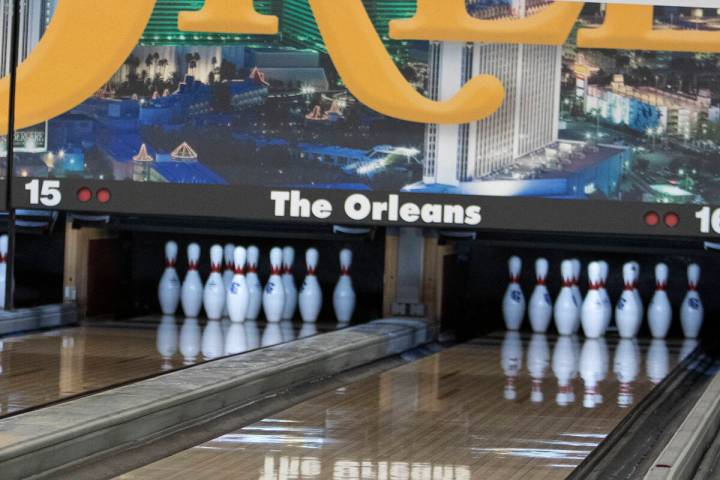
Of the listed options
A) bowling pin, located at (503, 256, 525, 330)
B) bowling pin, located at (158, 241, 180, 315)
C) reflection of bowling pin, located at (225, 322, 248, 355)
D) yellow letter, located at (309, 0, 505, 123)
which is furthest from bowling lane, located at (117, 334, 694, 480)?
bowling pin, located at (158, 241, 180, 315)

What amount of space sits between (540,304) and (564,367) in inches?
48.5

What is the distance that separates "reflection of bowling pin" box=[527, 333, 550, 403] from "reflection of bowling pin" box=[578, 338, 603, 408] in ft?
0.48

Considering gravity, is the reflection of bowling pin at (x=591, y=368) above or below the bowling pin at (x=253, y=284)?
below

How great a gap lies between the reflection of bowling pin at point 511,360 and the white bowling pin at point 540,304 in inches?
4.5

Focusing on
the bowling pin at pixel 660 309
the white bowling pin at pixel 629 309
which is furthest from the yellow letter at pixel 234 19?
the bowling pin at pixel 660 309

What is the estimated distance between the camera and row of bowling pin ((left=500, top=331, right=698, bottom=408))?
181 inches

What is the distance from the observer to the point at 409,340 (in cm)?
581

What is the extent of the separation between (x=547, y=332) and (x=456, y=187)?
1.38 meters

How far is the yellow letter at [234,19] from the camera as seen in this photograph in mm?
5602

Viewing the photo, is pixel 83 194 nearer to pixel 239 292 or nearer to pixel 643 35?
pixel 239 292

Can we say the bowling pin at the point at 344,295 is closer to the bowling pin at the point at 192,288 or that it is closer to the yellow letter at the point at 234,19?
the bowling pin at the point at 192,288

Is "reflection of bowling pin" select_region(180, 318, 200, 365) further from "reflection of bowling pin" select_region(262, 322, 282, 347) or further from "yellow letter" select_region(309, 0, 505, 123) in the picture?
"yellow letter" select_region(309, 0, 505, 123)

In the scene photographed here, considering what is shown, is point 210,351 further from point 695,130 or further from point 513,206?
point 695,130

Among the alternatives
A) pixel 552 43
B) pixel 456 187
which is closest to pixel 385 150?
pixel 456 187
